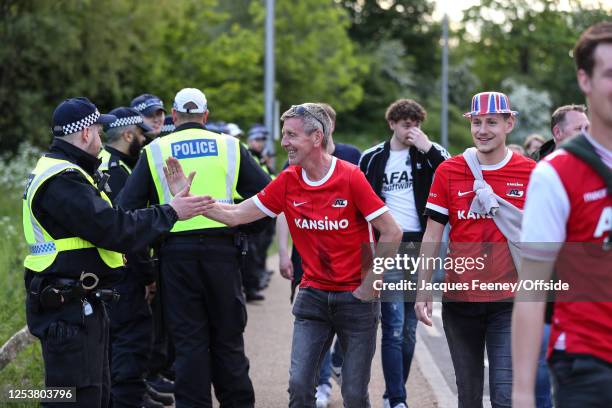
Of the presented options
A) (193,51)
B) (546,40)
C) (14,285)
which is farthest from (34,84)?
(14,285)

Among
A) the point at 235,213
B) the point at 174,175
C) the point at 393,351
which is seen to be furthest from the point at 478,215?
the point at 393,351

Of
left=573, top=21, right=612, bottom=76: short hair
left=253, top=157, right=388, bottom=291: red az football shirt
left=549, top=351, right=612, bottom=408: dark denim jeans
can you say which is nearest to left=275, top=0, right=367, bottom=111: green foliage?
left=253, top=157, right=388, bottom=291: red az football shirt

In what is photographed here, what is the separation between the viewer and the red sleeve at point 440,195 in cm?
575

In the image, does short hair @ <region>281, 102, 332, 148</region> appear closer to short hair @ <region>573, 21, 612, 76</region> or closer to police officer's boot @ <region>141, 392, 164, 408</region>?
short hair @ <region>573, 21, 612, 76</region>

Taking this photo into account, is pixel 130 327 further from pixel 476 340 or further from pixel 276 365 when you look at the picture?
pixel 476 340

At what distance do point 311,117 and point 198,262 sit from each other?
1.34 metres

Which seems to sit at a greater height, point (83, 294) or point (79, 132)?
point (79, 132)

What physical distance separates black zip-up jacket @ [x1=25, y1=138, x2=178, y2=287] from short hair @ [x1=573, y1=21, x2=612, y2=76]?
2877 mm

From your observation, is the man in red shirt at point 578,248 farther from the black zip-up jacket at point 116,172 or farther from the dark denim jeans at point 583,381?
the black zip-up jacket at point 116,172

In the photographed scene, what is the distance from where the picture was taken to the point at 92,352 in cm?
534

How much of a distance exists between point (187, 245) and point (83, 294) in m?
1.26

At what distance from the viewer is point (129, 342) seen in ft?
23.7

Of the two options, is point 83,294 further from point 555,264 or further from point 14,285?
point 14,285

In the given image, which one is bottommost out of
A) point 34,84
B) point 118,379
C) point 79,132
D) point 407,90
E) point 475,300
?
point 118,379
